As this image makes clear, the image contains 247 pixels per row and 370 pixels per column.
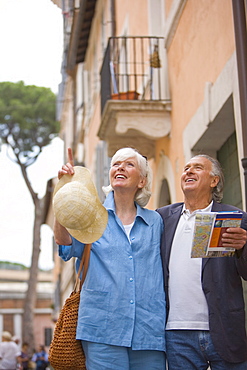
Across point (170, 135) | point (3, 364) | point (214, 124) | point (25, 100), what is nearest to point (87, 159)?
point (3, 364)

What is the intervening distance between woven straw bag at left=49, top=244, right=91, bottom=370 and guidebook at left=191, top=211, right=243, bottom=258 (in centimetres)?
65

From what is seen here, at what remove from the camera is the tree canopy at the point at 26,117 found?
37.2 metres

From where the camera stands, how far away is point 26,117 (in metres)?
38.4

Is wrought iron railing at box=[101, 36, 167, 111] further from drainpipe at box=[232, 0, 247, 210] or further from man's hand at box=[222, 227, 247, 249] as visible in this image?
man's hand at box=[222, 227, 247, 249]

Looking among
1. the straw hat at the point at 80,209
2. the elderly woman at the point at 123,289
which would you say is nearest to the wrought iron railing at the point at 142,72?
the elderly woman at the point at 123,289

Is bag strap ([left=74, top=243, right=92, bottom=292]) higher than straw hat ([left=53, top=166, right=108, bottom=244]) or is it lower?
lower

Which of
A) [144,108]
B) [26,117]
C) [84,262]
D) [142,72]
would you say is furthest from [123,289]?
[26,117]

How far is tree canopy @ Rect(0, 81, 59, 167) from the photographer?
37.2 metres

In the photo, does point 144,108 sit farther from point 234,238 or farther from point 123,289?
point 234,238

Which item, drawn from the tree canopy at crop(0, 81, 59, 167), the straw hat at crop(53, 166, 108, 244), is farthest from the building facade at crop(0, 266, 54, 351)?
the straw hat at crop(53, 166, 108, 244)

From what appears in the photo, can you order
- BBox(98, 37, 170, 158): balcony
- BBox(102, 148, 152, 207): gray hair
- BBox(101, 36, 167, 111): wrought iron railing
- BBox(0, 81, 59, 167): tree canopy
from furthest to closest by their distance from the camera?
BBox(0, 81, 59, 167): tree canopy < BBox(101, 36, 167, 111): wrought iron railing < BBox(98, 37, 170, 158): balcony < BBox(102, 148, 152, 207): gray hair

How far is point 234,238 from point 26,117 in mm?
35580

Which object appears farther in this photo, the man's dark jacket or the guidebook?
the man's dark jacket

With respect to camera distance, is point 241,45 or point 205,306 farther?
point 241,45
